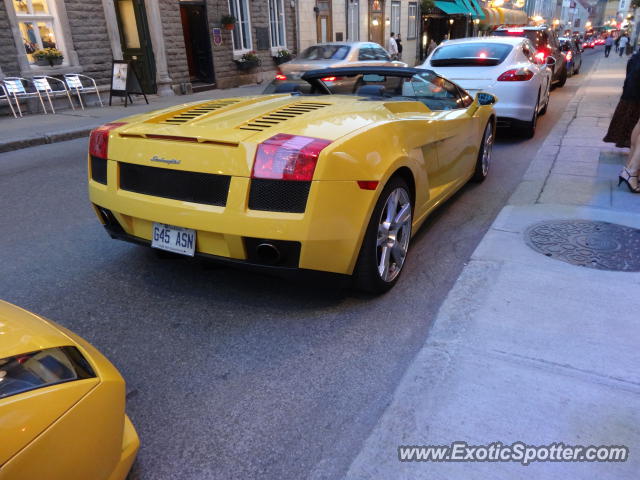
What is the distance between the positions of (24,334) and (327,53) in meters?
11.7

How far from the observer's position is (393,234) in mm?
3316

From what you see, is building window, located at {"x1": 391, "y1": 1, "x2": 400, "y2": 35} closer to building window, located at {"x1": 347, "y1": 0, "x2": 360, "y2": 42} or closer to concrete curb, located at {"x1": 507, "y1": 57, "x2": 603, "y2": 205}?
building window, located at {"x1": 347, "y1": 0, "x2": 360, "y2": 42}

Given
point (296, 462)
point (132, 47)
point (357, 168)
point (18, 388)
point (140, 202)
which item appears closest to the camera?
point (18, 388)

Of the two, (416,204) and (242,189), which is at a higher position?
(242,189)

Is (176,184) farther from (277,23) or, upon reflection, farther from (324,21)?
(324,21)

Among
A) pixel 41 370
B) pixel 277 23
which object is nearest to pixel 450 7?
pixel 277 23

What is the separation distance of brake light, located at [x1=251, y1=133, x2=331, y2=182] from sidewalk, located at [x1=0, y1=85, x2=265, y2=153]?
7715 millimetres

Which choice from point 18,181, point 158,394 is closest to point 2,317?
point 158,394

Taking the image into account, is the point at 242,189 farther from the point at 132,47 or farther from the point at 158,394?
the point at 132,47

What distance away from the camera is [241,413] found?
2.33 m

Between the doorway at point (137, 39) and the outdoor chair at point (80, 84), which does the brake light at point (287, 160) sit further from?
the doorway at point (137, 39)

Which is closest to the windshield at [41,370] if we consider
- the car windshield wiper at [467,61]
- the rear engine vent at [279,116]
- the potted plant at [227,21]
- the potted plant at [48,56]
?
the rear engine vent at [279,116]

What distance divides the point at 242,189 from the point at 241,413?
112 centimetres

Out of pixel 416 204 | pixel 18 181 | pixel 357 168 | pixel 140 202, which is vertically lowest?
pixel 18 181
